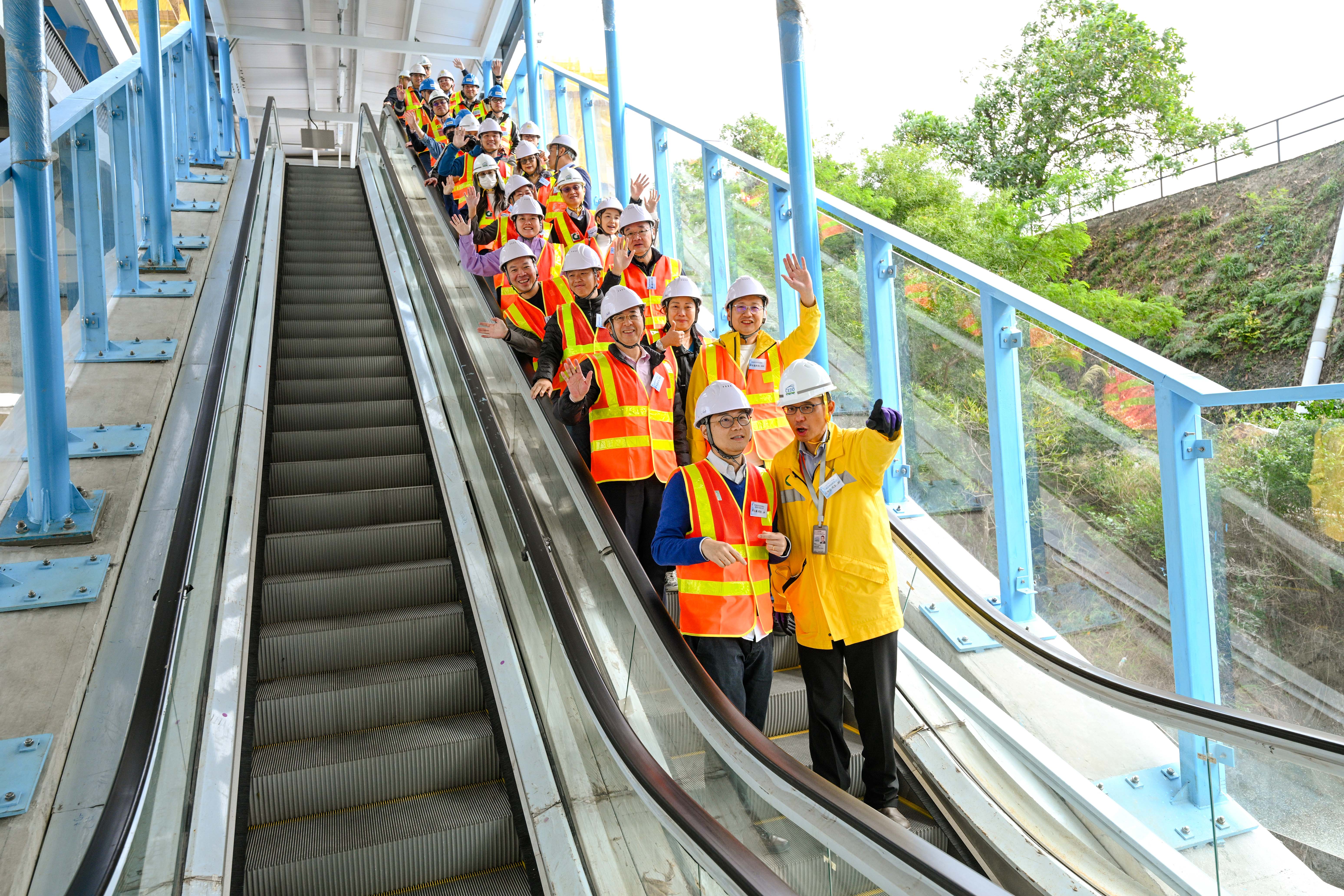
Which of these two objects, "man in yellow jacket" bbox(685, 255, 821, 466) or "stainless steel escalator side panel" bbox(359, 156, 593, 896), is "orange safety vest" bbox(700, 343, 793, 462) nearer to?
"man in yellow jacket" bbox(685, 255, 821, 466)

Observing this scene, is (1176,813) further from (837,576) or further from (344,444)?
(344,444)

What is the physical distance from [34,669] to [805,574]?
9.79 ft

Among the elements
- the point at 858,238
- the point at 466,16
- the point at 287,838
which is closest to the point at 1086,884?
the point at 287,838

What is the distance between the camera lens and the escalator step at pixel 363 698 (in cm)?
396

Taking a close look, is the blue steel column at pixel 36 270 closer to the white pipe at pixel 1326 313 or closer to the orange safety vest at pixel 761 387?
the orange safety vest at pixel 761 387

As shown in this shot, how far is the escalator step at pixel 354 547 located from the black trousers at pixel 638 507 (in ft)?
4.12

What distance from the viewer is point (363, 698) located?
13.4ft

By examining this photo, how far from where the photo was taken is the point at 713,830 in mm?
2506

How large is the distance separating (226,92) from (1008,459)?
15.0 meters

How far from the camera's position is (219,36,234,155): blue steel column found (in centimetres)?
1427

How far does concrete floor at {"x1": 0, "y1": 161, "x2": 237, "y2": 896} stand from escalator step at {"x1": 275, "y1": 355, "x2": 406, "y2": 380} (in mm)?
932

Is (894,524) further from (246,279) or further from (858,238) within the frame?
(246,279)

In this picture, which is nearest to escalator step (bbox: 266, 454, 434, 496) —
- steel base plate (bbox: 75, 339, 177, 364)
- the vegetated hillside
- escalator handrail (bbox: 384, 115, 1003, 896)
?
steel base plate (bbox: 75, 339, 177, 364)

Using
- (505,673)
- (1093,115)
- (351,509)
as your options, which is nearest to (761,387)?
(505,673)
